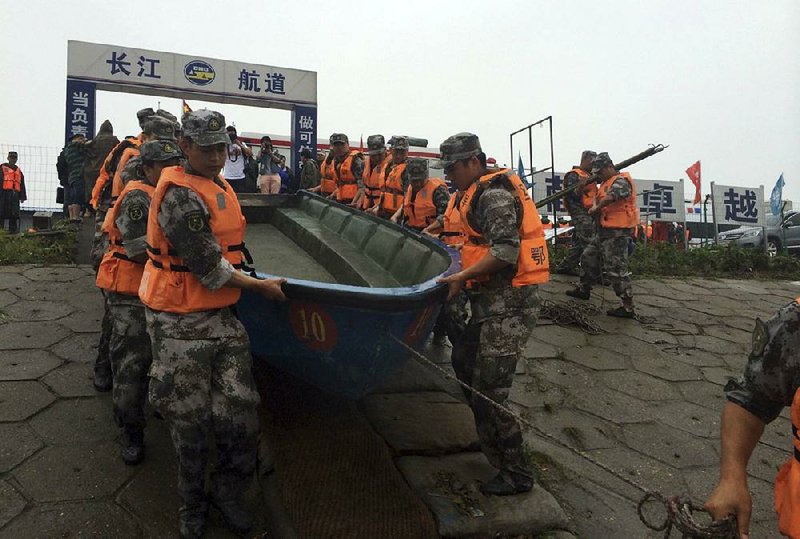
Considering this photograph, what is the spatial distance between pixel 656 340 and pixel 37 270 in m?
7.49

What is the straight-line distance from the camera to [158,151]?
9.71 feet

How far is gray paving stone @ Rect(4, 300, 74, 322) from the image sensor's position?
5223 mm

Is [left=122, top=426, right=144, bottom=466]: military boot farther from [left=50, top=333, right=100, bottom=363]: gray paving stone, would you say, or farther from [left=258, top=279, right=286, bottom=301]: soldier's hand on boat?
[left=50, top=333, right=100, bottom=363]: gray paving stone

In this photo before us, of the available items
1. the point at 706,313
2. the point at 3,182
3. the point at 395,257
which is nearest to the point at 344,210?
the point at 395,257

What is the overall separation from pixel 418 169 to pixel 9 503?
4274mm

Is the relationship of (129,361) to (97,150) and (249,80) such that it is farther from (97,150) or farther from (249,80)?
(249,80)

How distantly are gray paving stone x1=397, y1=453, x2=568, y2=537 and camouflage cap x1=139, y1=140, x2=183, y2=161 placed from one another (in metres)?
2.14

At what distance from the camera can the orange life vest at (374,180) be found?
7.06m

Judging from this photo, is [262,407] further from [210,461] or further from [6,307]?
[6,307]

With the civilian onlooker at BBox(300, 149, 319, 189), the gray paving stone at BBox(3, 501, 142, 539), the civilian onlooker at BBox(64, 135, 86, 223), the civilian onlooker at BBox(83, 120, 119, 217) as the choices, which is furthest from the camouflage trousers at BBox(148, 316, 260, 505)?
Result: the civilian onlooker at BBox(300, 149, 319, 189)

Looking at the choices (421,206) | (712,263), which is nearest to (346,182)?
(421,206)

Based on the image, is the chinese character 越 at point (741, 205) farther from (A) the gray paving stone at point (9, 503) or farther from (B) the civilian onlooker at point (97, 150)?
(A) the gray paving stone at point (9, 503)

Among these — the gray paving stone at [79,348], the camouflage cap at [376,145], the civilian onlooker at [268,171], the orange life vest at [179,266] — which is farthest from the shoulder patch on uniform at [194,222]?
the civilian onlooker at [268,171]

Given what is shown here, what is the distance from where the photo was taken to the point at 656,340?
19.4ft
